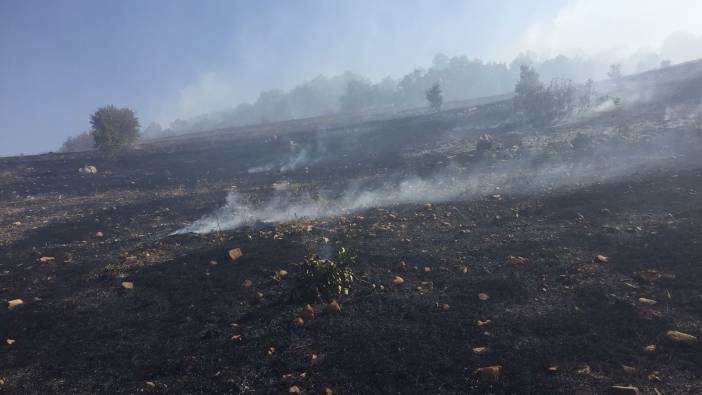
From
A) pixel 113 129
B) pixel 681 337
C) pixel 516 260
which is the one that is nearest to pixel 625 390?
pixel 681 337

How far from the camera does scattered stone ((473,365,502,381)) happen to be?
5.95 m

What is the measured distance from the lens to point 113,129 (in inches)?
1609

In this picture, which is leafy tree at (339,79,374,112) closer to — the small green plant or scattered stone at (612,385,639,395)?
the small green plant

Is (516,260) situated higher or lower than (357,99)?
lower

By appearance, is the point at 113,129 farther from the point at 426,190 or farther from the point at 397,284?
the point at 397,284

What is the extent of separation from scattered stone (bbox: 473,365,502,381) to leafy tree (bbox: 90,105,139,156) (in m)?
44.1

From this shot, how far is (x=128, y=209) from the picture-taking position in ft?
77.8

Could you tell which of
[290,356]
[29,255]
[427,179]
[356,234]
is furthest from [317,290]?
[427,179]

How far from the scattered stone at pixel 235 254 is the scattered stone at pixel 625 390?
10.2 metres

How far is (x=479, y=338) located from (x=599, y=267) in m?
4.31

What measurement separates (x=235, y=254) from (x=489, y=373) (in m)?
8.80

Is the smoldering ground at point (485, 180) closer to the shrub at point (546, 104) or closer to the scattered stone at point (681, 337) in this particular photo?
the shrub at point (546, 104)

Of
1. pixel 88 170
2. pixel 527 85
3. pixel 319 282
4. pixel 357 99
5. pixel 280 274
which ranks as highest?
pixel 357 99

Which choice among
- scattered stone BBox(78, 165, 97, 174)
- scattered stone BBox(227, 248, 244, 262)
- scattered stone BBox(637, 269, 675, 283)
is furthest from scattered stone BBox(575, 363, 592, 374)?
scattered stone BBox(78, 165, 97, 174)
